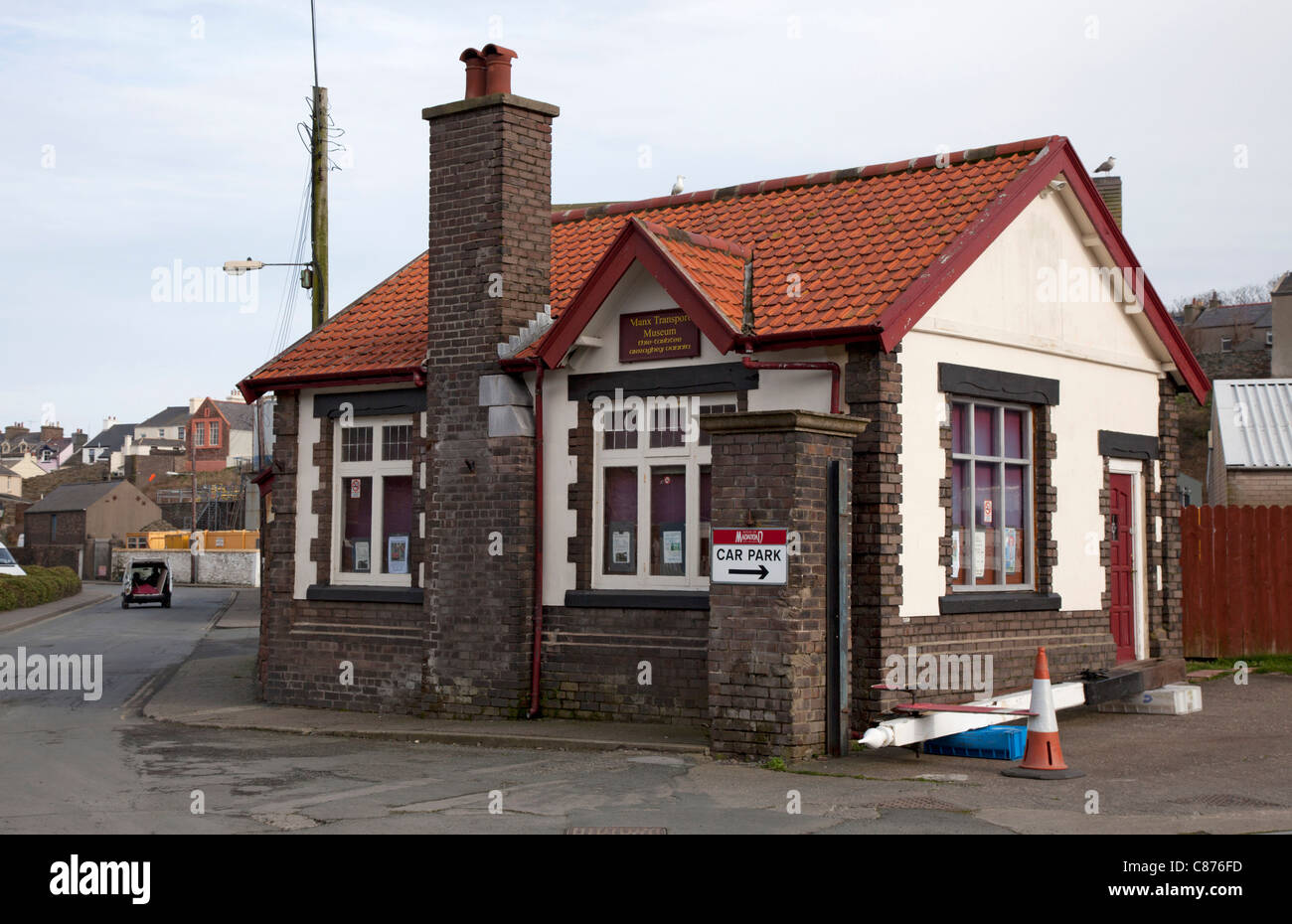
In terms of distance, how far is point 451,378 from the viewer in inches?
601

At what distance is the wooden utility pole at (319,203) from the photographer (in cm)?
2336

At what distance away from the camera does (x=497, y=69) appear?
50.5 feet

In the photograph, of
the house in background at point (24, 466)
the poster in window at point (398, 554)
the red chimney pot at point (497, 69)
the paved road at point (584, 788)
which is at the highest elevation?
the house in background at point (24, 466)

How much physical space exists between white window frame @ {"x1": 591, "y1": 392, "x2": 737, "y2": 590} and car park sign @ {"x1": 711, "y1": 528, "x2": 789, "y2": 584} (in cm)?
208

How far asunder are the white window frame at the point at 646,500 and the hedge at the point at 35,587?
34855mm

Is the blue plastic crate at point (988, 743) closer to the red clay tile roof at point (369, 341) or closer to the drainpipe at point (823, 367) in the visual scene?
the drainpipe at point (823, 367)

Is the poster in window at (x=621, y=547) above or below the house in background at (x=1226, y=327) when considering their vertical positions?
below

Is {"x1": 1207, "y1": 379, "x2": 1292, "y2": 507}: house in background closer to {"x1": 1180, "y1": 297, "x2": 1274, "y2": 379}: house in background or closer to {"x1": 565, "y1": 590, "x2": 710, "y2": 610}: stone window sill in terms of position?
{"x1": 565, "y1": 590, "x2": 710, "y2": 610}: stone window sill

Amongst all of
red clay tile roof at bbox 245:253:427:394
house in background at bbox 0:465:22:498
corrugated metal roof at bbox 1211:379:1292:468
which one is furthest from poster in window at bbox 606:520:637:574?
house in background at bbox 0:465:22:498

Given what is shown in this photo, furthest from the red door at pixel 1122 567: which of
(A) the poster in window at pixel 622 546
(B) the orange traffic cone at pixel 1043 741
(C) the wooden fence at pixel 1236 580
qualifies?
(A) the poster in window at pixel 622 546

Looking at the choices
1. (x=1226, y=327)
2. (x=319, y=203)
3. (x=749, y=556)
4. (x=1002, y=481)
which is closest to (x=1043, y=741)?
(x=749, y=556)
